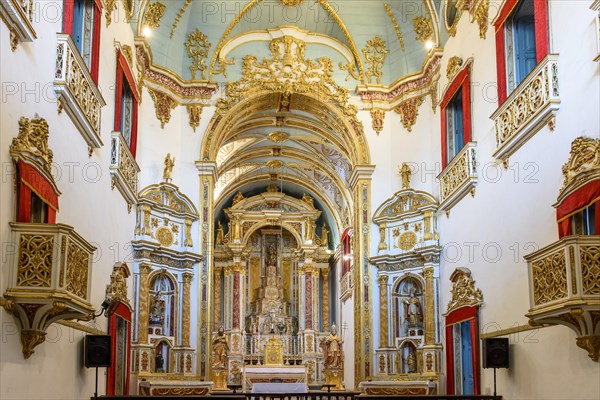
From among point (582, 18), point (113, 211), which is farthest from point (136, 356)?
point (582, 18)

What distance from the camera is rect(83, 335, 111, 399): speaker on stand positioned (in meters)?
13.1

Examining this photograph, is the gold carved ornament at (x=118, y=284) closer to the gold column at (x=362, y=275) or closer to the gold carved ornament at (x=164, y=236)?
the gold carved ornament at (x=164, y=236)

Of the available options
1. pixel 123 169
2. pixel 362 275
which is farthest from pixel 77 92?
pixel 362 275

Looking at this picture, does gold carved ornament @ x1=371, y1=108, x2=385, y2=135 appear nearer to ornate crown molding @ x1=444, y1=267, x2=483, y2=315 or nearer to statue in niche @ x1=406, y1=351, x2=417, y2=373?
ornate crown molding @ x1=444, y1=267, x2=483, y2=315

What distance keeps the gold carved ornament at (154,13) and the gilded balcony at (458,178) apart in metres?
8.67

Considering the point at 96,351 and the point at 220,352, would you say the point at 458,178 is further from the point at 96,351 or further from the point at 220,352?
the point at 96,351

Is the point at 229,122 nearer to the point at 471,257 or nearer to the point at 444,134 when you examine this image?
the point at 444,134

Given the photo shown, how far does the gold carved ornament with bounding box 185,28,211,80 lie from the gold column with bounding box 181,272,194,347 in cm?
600

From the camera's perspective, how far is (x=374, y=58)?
76.3ft

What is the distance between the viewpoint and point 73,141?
42.5ft

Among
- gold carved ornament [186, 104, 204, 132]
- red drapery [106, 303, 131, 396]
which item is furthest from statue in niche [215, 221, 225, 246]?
red drapery [106, 303, 131, 396]

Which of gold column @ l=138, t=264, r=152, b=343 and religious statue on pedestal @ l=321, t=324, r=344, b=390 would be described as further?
religious statue on pedestal @ l=321, t=324, r=344, b=390

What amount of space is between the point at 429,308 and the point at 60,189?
11688mm

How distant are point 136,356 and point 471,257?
8791 millimetres
